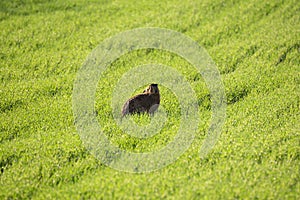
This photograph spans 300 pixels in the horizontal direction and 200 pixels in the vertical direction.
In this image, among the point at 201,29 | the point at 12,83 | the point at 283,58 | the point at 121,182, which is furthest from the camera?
the point at 201,29

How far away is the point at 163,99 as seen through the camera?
7.58m

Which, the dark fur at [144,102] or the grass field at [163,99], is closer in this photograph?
the grass field at [163,99]

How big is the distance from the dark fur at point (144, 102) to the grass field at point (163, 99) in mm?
209

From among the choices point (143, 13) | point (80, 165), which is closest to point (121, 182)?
point (80, 165)

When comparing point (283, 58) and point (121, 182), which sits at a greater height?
point (283, 58)

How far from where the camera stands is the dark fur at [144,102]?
6.85 meters

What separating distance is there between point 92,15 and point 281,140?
725 centimetres

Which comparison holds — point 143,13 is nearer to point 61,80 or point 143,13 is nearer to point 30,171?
point 61,80

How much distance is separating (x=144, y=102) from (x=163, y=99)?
0.75 meters

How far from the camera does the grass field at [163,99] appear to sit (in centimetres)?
563

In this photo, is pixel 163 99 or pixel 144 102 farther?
pixel 163 99

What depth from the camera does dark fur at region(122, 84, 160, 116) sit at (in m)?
6.85

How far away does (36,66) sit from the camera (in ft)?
30.0

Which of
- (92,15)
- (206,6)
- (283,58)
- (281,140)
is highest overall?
(92,15)
